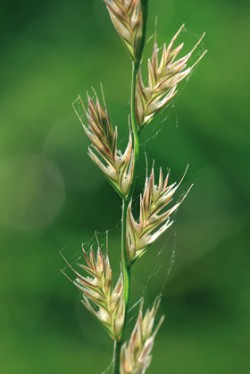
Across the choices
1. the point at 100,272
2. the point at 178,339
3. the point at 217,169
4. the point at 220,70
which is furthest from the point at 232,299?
the point at 100,272

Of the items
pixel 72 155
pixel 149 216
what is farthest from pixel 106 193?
pixel 149 216

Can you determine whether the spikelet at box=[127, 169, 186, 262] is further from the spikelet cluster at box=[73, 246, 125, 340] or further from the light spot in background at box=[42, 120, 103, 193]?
the light spot in background at box=[42, 120, 103, 193]

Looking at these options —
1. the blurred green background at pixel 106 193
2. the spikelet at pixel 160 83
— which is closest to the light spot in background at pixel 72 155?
the blurred green background at pixel 106 193

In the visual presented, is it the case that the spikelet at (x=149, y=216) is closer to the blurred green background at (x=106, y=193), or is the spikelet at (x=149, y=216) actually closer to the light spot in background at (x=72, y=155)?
the blurred green background at (x=106, y=193)

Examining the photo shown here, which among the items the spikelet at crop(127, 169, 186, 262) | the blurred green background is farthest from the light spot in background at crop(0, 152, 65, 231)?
the spikelet at crop(127, 169, 186, 262)

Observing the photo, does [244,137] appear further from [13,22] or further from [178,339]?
[13,22]

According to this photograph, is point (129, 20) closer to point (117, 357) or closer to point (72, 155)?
point (117, 357)
